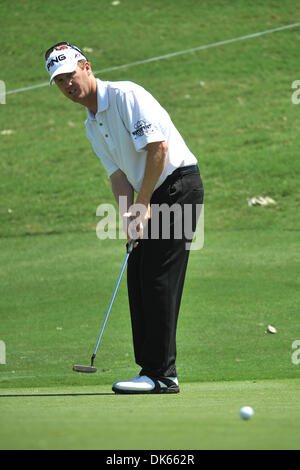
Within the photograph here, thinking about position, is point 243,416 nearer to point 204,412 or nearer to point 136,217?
point 204,412

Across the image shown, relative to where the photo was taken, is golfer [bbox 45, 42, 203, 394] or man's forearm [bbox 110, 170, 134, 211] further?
man's forearm [bbox 110, 170, 134, 211]

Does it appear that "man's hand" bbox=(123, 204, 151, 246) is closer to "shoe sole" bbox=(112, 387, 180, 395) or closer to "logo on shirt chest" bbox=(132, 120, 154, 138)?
"logo on shirt chest" bbox=(132, 120, 154, 138)

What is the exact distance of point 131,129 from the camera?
397cm

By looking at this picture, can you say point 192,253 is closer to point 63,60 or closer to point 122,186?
point 122,186

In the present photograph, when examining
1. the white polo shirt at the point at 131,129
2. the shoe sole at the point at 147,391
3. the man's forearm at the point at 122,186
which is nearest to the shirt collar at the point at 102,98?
the white polo shirt at the point at 131,129

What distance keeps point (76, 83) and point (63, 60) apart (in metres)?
0.12

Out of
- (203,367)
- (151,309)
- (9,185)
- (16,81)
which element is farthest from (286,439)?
(16,81)

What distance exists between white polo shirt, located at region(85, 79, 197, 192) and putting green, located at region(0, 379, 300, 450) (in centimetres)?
108

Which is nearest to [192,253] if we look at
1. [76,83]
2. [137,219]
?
[137,219]

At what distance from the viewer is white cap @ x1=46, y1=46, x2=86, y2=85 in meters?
3.96

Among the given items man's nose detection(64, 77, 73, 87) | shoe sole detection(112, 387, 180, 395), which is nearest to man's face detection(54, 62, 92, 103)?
man's nose detection(64, 77, 73, 87)

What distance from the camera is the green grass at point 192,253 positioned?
3.06m

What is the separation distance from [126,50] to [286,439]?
1788 cm

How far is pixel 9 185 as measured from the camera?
44.0ft
